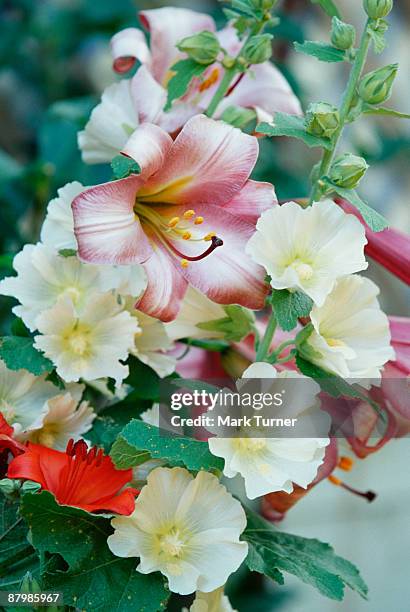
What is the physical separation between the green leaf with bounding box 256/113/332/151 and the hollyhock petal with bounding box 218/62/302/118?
3.3 inches

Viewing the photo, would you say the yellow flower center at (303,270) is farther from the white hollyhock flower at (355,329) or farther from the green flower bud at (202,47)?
the green flower bud at (202,47)

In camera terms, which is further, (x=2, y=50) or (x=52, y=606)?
(x=2, y=50)

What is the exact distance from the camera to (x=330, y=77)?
1.45 m

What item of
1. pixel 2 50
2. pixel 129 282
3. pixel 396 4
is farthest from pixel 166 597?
pixel 396 4

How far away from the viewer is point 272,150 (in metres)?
0.96

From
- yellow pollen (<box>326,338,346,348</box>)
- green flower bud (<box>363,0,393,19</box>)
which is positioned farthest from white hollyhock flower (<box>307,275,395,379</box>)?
green flower bud (<box>363,0,393,19</box>)

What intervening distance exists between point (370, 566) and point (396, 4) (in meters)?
1.00

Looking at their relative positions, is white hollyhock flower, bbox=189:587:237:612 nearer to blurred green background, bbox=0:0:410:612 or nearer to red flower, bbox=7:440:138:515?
red flower, bbox=7:440:138:515

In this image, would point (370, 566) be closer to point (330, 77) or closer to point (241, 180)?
point (330, 77)

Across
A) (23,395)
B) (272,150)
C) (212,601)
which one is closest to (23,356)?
(23,395)

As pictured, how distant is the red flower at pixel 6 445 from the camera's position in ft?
1.10

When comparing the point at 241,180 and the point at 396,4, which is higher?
the point at 241,180

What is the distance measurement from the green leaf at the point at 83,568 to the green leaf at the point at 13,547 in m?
0.02

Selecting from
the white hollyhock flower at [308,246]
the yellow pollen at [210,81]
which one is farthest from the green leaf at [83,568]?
the yellow pollen at [210,81]
